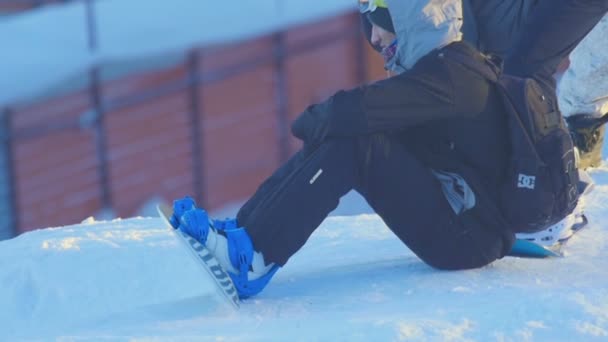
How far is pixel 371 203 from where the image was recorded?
2.22 metres

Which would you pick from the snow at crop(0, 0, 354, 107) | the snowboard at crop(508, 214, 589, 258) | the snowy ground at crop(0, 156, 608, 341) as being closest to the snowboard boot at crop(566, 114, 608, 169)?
the snowy ground at crop(0, 156, 608, 341)

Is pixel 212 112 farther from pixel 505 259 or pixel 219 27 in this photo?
pixel 505 259

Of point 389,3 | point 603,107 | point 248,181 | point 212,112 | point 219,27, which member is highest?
point 389,3

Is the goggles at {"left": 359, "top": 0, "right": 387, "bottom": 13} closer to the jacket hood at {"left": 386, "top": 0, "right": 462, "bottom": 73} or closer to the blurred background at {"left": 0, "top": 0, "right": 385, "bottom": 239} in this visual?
the jacket hood at {"left": 386, "top": 0, "right": 462, "bottom": 73}

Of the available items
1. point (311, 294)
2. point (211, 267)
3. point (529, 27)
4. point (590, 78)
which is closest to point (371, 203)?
point (311, 294)

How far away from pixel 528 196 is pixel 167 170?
4882 millimetres

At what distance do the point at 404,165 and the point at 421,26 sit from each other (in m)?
0.27

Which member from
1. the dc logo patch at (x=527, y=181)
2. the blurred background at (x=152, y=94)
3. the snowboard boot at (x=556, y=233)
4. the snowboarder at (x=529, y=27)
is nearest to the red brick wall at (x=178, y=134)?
the blurred background at (x=152, y=94)

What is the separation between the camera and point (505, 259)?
2.40 meters

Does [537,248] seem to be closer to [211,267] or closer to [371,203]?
[371,203]

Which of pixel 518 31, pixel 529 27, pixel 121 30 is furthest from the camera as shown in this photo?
pixel 121 30

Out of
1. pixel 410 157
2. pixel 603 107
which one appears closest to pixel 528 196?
pixel 410 157

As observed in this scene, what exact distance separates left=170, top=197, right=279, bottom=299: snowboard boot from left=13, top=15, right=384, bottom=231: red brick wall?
427cm

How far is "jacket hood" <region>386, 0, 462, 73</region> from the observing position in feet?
6.99
